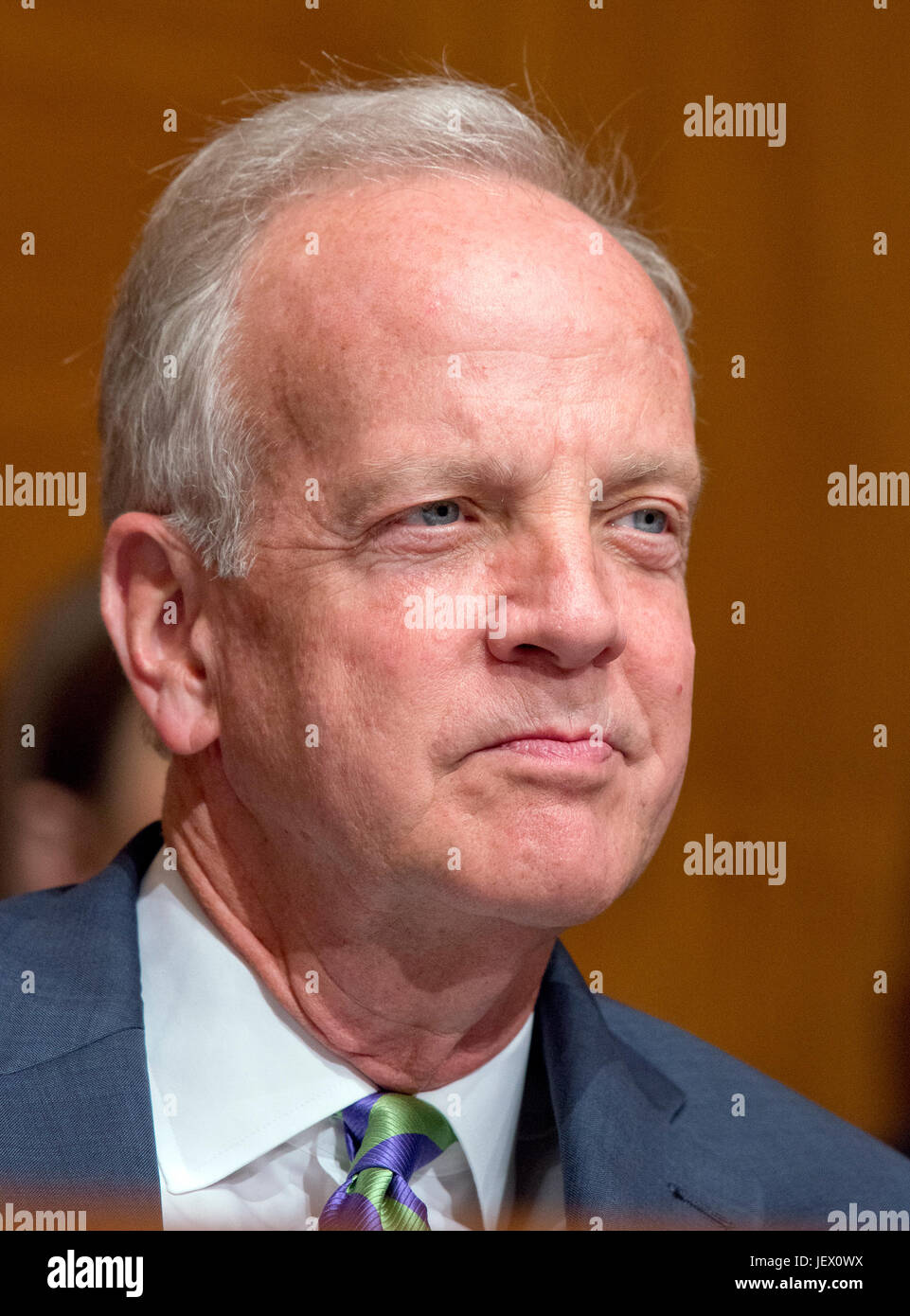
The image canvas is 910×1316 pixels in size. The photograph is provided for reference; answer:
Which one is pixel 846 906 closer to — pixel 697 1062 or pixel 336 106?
pixel 697 1062

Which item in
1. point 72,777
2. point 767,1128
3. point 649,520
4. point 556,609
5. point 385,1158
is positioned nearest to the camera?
point 556,609

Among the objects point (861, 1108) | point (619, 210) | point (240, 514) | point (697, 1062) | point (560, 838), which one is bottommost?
point (861, 1108)

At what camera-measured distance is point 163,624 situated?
5.66ft

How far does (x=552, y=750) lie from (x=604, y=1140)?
1.85 feet

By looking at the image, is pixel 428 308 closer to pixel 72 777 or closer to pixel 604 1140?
pixel 604 1140

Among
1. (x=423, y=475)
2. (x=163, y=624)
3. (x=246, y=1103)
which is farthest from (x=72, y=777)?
(x=423, y=475)

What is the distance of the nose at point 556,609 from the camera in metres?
1.46

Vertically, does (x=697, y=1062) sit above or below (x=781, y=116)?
below

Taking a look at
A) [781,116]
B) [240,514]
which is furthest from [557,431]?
[781,116]

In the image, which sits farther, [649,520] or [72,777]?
[72,777]

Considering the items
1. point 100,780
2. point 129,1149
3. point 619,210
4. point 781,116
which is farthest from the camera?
point 781,116

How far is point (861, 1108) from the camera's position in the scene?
3297mm

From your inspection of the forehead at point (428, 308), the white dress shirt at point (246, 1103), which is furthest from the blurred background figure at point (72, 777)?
the forehead at point (428, 308)

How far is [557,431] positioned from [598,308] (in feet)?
0.62
